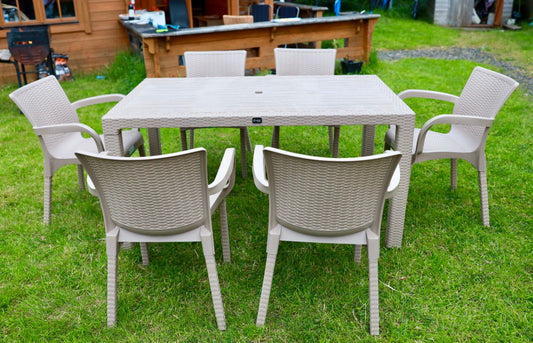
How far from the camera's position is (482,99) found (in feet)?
10.0

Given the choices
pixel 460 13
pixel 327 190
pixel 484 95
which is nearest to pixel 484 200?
pixel 484 95

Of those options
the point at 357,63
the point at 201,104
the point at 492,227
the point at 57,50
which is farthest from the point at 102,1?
the point at 492,227

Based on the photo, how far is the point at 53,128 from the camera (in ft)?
9.53

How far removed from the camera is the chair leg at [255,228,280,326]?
2148 millimetres

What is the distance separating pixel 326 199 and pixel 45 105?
6.57ft

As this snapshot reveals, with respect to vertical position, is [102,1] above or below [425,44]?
above

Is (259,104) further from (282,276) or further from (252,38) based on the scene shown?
(252,38)

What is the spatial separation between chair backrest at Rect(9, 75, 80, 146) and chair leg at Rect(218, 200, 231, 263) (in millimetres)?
1243

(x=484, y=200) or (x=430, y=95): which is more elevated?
A: (x=430, y=95)

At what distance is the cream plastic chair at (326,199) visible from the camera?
1.90 m

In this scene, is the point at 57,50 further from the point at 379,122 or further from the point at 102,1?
the point at 379,122

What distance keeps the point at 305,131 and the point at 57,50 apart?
4.38m

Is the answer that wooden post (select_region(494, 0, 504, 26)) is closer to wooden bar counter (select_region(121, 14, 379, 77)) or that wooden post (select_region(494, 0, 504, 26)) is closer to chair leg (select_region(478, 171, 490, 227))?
wooden bar counter (select_region(121, 14, 379, 77))

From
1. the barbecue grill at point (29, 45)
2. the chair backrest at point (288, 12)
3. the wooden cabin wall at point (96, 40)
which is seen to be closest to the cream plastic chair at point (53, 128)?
the barbecue grill at point (29, 45)
